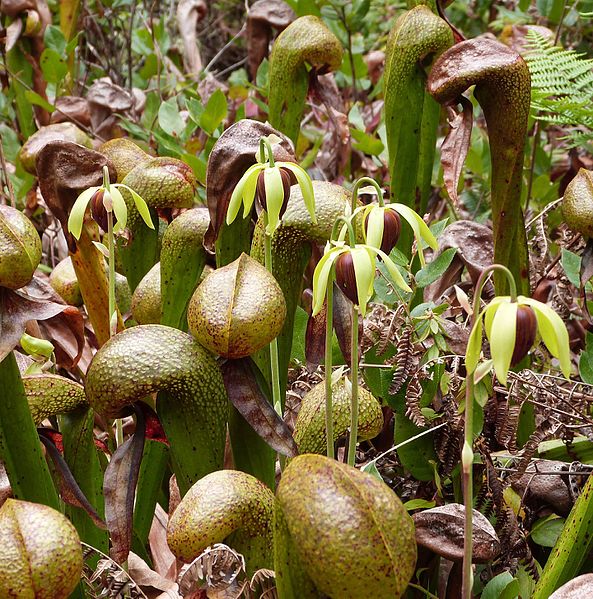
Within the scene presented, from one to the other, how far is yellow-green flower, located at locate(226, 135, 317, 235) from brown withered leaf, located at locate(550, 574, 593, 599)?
1.64 feet

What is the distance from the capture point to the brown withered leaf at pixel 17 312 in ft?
3.30

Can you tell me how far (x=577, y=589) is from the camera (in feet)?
2.78

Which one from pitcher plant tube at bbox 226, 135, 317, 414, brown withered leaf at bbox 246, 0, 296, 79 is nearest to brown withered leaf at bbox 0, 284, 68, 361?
pitcher plant tube at bbox 226, 135, 317, 414

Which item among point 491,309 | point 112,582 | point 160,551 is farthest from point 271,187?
point 160,551

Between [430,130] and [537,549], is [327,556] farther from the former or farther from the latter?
[430,130]

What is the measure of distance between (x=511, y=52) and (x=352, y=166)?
1426 millimetres

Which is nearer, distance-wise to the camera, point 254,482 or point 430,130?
point 254,482

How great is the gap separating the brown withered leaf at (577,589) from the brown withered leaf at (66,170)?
2.91 ft

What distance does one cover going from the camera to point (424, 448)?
49.9 inches

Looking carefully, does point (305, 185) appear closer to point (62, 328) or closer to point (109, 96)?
point (62, 328)

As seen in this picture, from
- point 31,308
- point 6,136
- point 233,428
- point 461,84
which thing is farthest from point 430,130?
point 6,136

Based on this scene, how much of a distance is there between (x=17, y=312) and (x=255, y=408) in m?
0.31

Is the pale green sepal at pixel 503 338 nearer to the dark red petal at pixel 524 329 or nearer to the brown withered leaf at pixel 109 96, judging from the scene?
the dark red petal at pixel 524 329

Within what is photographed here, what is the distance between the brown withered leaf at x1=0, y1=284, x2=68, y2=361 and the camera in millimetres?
1007
